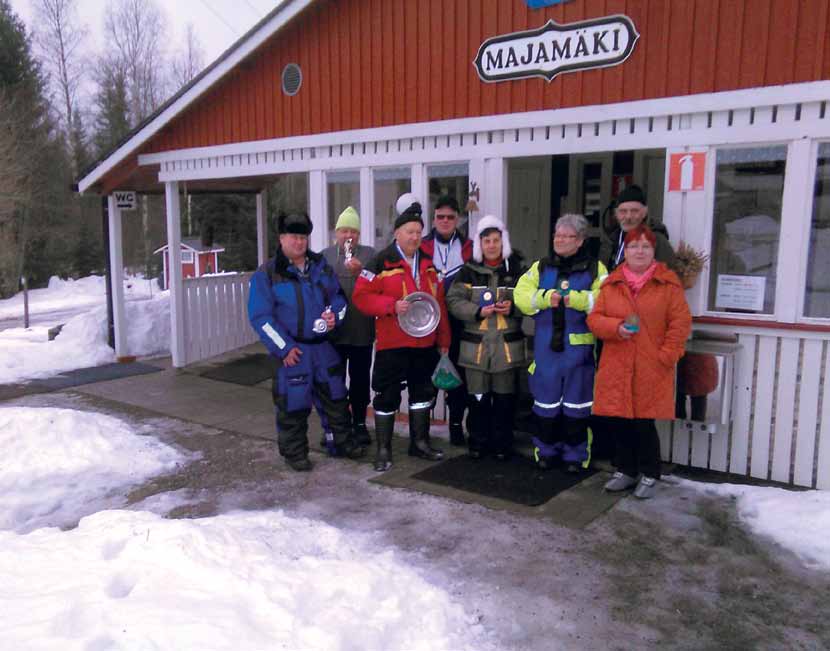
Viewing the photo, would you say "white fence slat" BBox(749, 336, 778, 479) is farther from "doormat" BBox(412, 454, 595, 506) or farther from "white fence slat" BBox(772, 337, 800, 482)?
"doormat" BBox(412, 454, 595, 506)

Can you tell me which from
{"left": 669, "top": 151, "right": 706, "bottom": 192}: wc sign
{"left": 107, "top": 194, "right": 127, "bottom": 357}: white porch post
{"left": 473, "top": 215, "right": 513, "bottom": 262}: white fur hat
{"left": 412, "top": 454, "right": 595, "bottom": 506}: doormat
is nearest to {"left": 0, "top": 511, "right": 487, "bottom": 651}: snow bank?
{"left": 412, "top": 454, "right": 595, "bottom": 506}: doormat

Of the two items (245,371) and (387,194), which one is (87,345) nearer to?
(245,371)

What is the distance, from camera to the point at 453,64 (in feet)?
21.7

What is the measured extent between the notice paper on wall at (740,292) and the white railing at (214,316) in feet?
23.1

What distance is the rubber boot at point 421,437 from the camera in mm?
5980

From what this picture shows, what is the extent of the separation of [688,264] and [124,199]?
8.29 meters

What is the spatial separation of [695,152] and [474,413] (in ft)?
8.29

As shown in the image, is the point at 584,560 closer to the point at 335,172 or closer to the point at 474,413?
the point at 474,413

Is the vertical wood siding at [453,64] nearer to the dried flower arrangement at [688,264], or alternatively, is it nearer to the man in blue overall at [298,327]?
the dried flower arrangement at [688,264]

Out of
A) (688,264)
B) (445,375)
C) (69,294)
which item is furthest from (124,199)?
(69,294)

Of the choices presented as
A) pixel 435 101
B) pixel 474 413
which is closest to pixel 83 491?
pixel 474 413

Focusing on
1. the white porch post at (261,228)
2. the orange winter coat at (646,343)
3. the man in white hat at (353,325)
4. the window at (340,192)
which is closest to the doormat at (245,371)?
the white porch post at (261,228)

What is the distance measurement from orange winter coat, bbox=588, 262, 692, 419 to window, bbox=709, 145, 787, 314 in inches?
29.2

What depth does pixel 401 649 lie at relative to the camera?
325 centimetres
